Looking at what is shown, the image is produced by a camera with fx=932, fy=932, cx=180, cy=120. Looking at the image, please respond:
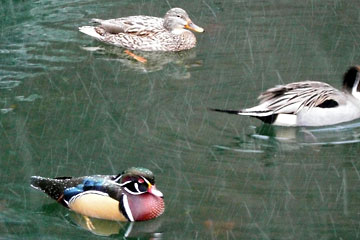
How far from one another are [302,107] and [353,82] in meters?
0.80

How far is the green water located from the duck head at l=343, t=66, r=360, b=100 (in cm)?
41

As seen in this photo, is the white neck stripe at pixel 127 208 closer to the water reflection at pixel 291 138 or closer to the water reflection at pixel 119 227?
→ the water reflection at pixel 119 227

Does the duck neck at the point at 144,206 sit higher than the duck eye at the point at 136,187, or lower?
lower

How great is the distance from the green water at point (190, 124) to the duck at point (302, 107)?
0.12m

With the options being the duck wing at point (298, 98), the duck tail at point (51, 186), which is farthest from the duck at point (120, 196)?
the duck wing at point (298, 98)

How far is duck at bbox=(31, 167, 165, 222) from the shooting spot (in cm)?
812

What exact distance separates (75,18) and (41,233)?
7.20m

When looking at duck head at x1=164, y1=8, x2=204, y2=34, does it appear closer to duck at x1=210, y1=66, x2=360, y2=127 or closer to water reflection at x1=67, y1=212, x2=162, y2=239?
duck at x1=210, y1=66, x2=360, y2=127

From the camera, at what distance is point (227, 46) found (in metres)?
13.5

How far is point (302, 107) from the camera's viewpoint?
10586 millimetres

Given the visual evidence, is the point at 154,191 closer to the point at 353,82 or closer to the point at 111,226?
the point at 111,226

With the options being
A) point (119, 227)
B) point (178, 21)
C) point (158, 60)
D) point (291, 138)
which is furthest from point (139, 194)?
point (178, 21)

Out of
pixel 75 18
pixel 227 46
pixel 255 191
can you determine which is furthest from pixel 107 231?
pixel 75 18

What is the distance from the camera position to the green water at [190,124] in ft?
27.3
